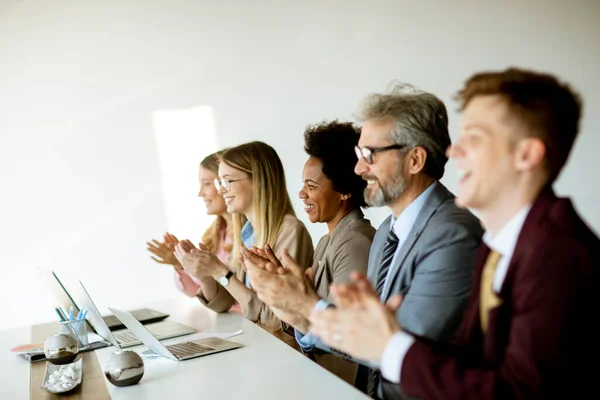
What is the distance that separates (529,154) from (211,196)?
272 centimetres

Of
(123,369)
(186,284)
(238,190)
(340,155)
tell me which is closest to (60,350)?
(123,369)

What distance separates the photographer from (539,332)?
114cm

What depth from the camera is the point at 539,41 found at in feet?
16.4

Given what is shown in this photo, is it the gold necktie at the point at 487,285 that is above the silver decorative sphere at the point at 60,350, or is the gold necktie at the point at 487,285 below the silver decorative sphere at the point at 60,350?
above

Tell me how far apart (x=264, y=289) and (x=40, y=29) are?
3826 mm

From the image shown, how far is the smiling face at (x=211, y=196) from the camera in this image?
3.79 m

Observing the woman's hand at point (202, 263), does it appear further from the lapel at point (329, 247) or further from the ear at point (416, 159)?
the ear at point (416, 159)

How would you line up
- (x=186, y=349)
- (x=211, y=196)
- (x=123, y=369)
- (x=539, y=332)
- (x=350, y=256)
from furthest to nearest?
(x=211, y=196) → (x=350, y=256) → (x=186, y=349) → (x=123, y=369) → (x=539, y=332)

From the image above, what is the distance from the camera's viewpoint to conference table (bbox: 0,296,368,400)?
171 centimetres

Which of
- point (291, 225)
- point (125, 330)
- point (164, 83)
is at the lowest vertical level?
point (125, 330)

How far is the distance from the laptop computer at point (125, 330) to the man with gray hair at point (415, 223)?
62 centimetres

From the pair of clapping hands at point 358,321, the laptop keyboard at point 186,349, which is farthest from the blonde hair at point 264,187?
the pair of clapping hands at point 358,321

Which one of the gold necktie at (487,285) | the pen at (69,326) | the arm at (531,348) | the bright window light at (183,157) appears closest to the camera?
the arm at (531,348)

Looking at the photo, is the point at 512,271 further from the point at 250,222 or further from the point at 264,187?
the point at 250,222
